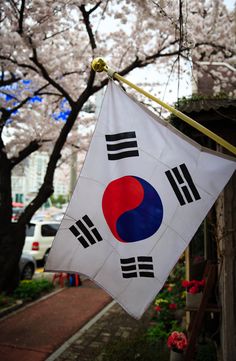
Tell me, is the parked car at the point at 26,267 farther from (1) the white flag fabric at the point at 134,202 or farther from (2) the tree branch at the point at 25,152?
(1) the white flag fabric at the point at 134,202

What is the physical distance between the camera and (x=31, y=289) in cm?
929

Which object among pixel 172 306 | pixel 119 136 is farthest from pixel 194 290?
pixel 119 136

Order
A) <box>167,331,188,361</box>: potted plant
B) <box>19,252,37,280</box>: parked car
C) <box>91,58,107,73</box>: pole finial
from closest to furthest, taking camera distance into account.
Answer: <box>91,58,107,73</box>: pole finial, <box>167,331,188,361</box>: potted plant, <box>19,252,37,280</box>: parked car

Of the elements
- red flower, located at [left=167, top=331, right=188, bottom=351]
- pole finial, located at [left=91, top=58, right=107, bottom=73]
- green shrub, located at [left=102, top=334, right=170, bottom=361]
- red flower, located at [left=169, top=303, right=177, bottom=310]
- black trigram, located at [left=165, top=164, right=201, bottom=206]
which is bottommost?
green shrub, located at [left=102, top=334, right=170, bottom=361]

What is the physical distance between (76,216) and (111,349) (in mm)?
3996

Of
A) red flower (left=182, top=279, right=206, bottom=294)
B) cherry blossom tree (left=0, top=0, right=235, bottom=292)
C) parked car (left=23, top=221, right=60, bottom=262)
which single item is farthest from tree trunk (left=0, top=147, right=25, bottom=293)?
parked car (left=23, top=221, right=60, bottom=262)

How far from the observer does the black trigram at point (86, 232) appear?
2.90m

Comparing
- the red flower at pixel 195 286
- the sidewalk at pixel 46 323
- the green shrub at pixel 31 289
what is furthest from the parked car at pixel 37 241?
the red flower at pixel 195 286

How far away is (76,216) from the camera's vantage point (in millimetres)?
2934

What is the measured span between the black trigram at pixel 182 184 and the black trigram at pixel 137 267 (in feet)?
2.07

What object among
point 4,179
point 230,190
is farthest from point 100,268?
point 4,179

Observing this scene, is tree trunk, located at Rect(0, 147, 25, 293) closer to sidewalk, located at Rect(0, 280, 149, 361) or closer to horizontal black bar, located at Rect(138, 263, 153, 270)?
sidewalk, located at Rect(0, 280, 149, 361)

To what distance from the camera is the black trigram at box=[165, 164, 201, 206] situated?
2.77 meters

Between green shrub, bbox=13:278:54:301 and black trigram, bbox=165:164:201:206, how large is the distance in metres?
7.61
